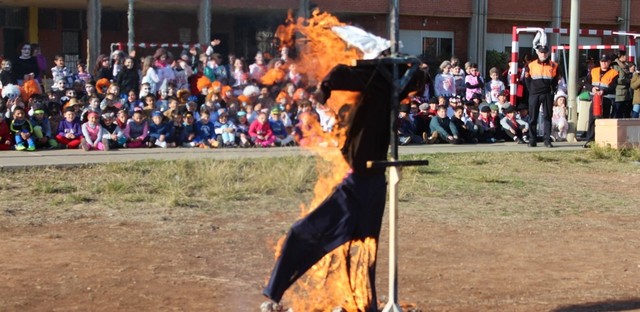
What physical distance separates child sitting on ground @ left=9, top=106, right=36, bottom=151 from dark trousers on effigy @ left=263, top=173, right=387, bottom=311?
1117cm

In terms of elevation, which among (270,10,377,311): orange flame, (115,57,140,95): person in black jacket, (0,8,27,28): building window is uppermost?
(0,8,27,28): building window

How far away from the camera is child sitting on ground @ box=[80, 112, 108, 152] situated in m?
16.5

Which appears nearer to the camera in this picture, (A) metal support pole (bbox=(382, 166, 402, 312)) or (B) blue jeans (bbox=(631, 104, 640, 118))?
(A) metal support pole (bbox=(382, 166, 402, 312))

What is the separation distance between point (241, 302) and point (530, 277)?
8.48ft

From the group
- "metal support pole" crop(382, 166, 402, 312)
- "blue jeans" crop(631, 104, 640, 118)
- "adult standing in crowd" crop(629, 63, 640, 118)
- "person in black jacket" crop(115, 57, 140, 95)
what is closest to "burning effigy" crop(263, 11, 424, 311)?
"metal support pole" crop(382, 166, 402, 312)

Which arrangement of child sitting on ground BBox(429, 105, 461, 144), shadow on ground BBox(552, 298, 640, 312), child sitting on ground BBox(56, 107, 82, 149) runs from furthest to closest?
child sitting on ground BBox(429, 105, 461, 144) < child sitting on ground BBox(56, 107, 82, 149) < shadow on ground BBox(552, 298, 640, 312)

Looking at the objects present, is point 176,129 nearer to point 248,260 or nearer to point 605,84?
point 248,260

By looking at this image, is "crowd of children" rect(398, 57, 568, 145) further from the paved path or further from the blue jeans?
the blue jeans

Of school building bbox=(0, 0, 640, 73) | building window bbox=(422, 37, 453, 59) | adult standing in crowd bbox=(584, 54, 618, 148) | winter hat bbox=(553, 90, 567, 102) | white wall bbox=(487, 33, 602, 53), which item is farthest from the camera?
white wall bbox=(487, 33, 602, 53)

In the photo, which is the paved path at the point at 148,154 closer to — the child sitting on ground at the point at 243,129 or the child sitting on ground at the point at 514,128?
the child sitting on ground at the point at 243,129

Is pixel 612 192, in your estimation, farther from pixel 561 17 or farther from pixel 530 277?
pixel 561 17

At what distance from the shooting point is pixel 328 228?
240 inches

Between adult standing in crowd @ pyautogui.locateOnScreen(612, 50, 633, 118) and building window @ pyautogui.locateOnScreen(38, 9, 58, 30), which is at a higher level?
building window @ pyautogui.locateOnScreen(38, 9, 58, 30)

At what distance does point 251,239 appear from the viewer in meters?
9.45
